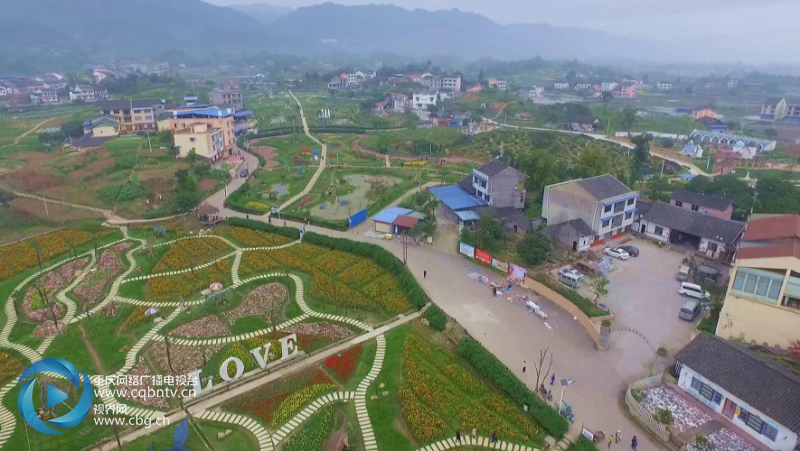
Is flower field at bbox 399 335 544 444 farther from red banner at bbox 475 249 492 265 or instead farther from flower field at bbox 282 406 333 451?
red banner at bbox 475 249 492 265

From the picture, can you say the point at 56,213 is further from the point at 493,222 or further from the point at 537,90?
the point at 537,90

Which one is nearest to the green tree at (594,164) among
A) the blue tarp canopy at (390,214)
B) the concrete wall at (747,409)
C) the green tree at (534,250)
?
the green tree at (534,250)

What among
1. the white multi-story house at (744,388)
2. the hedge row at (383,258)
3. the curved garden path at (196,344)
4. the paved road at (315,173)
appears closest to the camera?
the white multi-story house at (744,388)

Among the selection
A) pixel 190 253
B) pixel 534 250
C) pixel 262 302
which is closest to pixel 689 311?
pixel 534 250

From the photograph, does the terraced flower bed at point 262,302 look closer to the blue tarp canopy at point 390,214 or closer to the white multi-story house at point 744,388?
the blue tarp canopy at point 390,214

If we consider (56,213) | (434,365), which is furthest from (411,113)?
(434,365)

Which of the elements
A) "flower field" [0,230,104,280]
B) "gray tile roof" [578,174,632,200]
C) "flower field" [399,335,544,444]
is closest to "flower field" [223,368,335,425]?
"flower field" [399,335,544,444]
